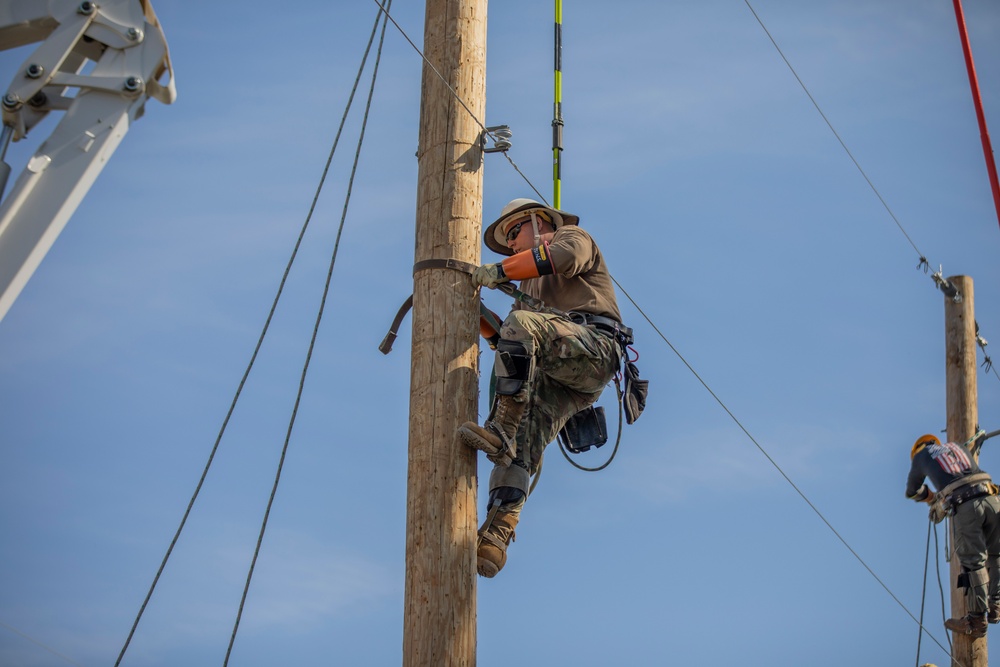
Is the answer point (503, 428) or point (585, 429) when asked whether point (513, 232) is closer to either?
point (585, 429)

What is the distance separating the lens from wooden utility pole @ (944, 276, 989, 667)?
34.1 ft

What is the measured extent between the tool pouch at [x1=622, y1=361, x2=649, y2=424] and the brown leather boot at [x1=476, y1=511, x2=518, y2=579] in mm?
1091

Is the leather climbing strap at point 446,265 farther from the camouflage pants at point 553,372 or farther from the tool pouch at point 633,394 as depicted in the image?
the tool pouch at point 633,394

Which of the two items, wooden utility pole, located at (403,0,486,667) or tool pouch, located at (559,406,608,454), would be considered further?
tool pouch, located at (559,406,608,454)

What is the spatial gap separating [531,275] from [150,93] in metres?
2.17

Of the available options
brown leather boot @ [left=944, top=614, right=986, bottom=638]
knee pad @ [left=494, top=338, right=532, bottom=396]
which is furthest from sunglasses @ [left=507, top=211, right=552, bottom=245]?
brown leather boot @ [left=944, top=614, right=986, bottom=638]

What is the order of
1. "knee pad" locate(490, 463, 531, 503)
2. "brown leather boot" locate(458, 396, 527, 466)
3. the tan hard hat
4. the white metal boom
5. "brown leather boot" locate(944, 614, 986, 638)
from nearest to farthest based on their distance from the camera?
the white metal boom, "brown leather boot" locate(458, 396, 527, 466), "knee pad" locate(490, 463, 531, 503), the tan hard hat, "brown leather boot" locate(944, 614, 986, 638)

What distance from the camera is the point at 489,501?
19.7ft

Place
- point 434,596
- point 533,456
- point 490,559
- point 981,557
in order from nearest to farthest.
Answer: point 434,596 < point 490,559 < point 533,456 < point 981,557

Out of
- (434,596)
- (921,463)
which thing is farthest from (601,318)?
(921,463)

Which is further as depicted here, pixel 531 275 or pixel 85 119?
pixel 531 275

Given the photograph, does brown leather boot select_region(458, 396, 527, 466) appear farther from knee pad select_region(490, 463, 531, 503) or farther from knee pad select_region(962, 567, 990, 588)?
knee pad select_region(962, 567, 990, 588)

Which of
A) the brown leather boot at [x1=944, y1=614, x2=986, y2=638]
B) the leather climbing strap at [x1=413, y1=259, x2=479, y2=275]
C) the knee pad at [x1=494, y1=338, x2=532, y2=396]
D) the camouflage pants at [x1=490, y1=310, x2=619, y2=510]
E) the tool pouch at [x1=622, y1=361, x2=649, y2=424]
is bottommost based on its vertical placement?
the knee pad at [x1=494, y1=338, x2=532, y2=396]

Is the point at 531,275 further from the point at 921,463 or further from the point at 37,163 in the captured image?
the point at 921,463
